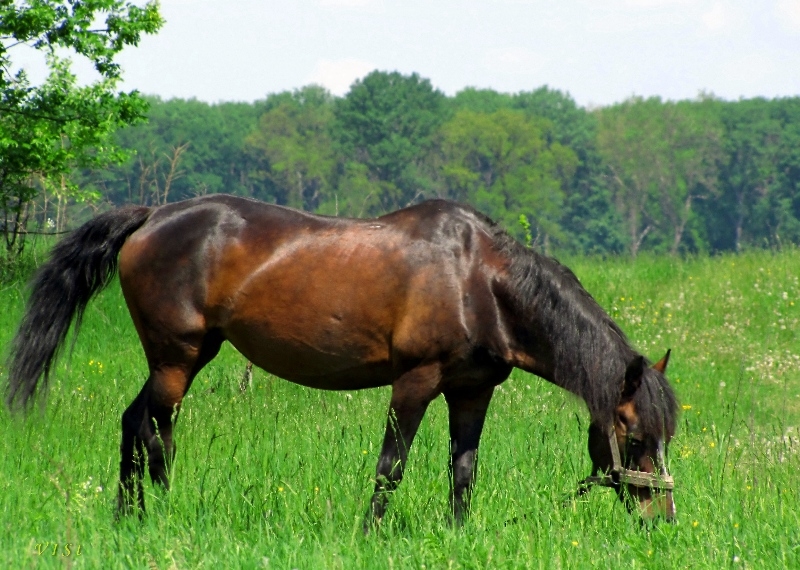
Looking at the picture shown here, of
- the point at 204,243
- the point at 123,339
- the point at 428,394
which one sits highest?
the point at 204,243

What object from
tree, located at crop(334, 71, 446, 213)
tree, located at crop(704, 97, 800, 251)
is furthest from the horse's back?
tree, located at crop(334, 71, 446, 213)

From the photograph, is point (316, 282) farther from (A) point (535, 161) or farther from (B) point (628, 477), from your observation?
(A) point (535, 161)

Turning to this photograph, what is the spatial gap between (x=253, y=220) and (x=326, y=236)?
A: 0.47 m

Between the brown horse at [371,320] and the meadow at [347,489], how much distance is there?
250mm

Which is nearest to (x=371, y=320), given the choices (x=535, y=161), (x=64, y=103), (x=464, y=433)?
(x=464, y=433)

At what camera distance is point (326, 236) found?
5.66 meters

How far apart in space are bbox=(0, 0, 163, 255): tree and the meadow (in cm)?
410

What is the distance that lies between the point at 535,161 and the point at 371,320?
61790 mm

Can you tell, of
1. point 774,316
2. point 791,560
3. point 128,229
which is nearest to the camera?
point 791,560

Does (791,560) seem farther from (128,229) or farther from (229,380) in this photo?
(229,380)

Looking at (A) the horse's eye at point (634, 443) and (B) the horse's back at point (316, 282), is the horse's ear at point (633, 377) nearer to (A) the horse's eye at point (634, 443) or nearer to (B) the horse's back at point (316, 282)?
(A) the horse's eye at point (634, 443)

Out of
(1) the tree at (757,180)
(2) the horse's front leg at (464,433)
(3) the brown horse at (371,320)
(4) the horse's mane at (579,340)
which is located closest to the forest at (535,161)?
(1) the tree at (757,180)

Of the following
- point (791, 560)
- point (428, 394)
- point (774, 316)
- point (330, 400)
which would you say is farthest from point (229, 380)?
point (774, 316)

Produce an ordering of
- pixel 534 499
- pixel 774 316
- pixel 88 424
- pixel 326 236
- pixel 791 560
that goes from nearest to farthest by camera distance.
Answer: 1. pixel 791 560
2. pixel 534 499
3. pixel 326 236
4. pixel 88 424
5. pixel 774 316
